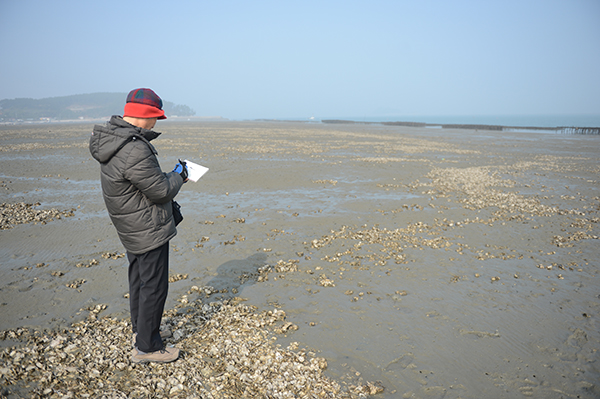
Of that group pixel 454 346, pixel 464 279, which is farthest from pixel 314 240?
pixel 454 346

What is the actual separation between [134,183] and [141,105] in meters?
0.81

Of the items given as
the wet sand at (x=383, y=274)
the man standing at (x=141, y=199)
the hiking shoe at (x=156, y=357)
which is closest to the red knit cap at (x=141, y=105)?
the man standing at (x=141, y=199)

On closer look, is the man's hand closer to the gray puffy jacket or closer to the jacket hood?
the gray puffy jacket

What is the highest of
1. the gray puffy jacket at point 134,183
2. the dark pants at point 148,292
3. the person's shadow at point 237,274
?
the gray puffy jacket at point 134,183

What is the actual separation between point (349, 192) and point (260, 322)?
30.5ft

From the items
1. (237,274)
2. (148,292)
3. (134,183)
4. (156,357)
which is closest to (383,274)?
(237,274)

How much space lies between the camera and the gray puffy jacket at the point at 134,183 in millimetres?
3221

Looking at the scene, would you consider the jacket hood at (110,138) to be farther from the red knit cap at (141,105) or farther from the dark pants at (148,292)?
the dark pants at (148,292)

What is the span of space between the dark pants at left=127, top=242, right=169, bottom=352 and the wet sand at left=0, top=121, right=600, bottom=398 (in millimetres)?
1451

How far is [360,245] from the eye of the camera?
8.10 meters

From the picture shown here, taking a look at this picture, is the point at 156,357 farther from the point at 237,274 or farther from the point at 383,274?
the point at 383,274

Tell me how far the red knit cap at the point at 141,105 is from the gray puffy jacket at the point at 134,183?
14 cm

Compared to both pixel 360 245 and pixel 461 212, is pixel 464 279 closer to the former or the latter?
pixel 360 245

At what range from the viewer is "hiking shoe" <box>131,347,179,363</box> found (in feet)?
12.6
